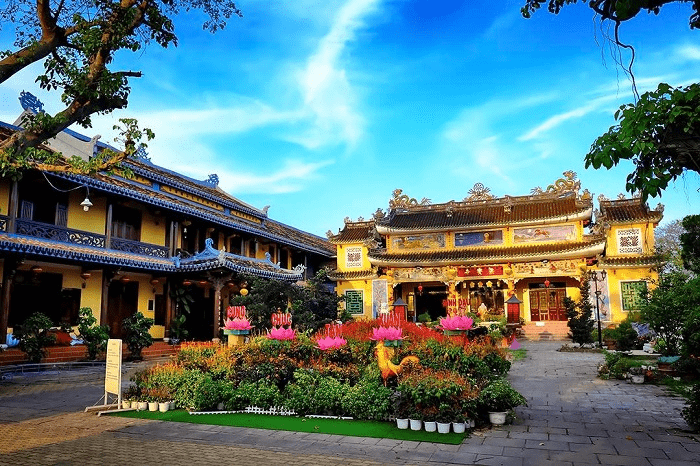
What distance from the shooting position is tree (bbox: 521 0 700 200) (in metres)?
3.02

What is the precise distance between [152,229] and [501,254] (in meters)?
19.8

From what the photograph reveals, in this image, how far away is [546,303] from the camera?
99.0 feet

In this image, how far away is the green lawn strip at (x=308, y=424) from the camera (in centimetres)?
628

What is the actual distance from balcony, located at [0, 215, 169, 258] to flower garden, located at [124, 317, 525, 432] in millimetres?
8255

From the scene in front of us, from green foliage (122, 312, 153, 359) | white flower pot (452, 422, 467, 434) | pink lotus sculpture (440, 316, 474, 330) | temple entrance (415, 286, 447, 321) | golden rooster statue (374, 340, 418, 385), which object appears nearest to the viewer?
white flower pot (452, 422, 467, 434)

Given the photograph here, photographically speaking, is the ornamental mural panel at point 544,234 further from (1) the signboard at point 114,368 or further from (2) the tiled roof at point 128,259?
(1) the signboard at point 114,368

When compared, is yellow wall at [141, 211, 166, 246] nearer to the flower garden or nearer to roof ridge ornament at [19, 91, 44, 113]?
roof ridge ornament at [19, 91, 44, 113]

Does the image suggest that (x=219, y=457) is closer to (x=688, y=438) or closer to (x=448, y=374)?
→ (x=448, y=374)

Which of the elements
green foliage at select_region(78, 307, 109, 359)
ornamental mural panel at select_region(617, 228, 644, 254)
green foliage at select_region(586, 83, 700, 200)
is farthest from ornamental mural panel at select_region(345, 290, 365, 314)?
green foliage at select_region(586, 83, 700, 200)

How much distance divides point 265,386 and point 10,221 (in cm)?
1071

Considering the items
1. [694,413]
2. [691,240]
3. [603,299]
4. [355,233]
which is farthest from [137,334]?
[603,299]

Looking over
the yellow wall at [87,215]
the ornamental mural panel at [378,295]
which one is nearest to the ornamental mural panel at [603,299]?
the ornamental mural panel at [378,295]

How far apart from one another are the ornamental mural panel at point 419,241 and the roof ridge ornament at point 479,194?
3.56 metres

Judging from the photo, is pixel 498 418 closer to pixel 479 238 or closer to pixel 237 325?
pixel 237 325
